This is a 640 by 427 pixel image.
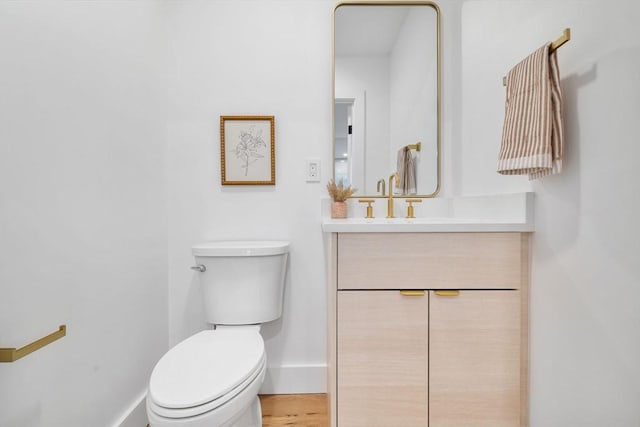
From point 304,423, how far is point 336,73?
1607mm

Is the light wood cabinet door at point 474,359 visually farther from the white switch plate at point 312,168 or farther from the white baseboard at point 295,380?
the white switch plate at point 312,168

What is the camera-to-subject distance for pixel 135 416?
134cm

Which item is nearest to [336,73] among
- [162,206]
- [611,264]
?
[162,206]

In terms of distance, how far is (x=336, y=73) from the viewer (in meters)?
1.64

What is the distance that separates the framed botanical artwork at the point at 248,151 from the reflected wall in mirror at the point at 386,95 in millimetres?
326

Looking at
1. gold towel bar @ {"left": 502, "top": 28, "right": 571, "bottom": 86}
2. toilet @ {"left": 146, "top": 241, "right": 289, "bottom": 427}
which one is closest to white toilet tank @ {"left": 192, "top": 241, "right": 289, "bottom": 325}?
toilet @ {"left": 146, "top": 241, "right": 289, "bottom": 427}

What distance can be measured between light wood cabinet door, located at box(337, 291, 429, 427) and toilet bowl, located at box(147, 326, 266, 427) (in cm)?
31

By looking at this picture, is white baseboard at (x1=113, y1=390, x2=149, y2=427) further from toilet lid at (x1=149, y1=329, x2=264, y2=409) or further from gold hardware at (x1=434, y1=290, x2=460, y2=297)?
gold hardware at (x1=434, y1=290, x2=460, y2=297)

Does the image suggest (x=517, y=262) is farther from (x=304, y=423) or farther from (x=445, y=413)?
(x=304, y=423)

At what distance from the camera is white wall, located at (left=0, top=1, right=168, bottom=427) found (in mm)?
818

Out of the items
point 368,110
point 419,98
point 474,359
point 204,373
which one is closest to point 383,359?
point 474,359

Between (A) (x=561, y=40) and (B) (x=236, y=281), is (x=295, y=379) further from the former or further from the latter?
(A) (x=561, y=40)

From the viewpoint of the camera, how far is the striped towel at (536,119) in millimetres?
984

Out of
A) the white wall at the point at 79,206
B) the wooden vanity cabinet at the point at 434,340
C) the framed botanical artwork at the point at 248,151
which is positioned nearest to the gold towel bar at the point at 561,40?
the wooden vanity cabinet at the point at 434,340
